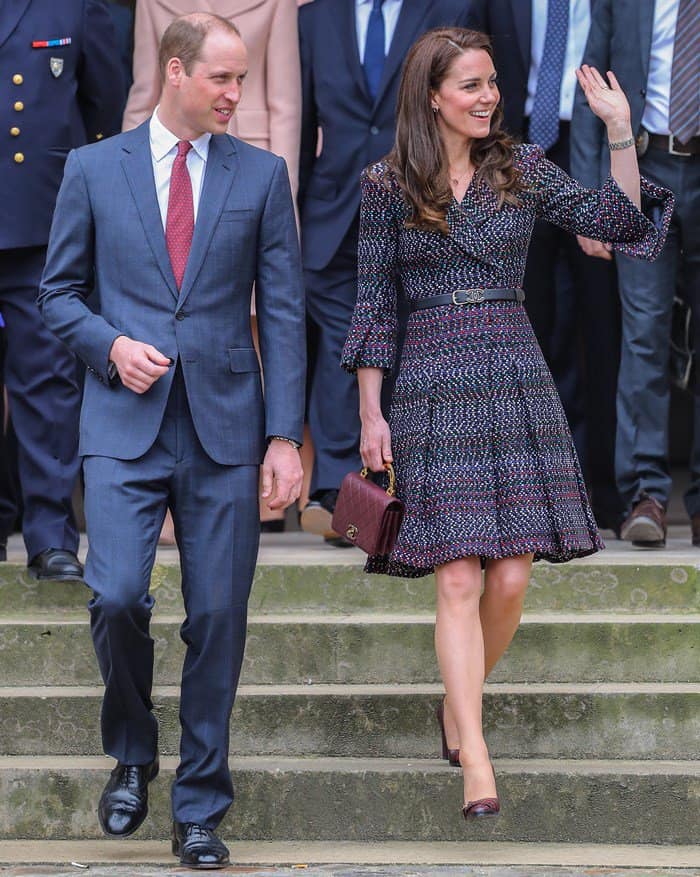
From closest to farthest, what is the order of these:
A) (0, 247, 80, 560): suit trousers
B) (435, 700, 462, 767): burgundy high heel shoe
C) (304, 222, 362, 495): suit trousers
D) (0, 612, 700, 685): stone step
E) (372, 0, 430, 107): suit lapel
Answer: (435, 700, 462, 767): burgundy high heel shoe, (0, 612, 700, 685): stone step, (0, 247, 80, 560): suit trousers, (372, 0, 430, 107): suit lapel, (304, 222, 362, 495): suit trousers

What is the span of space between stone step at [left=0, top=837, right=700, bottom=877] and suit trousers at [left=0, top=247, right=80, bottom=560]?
1.22 meters

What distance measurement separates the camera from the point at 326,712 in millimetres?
5004

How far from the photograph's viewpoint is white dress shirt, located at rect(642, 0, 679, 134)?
239 inches

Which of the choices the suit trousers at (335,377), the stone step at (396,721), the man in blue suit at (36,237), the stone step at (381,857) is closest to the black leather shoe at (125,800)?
the stone step at (381,857)

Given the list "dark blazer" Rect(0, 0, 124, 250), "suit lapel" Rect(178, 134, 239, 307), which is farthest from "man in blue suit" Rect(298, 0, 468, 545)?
"suit lapel" Rect(178, 134, 239, 307)

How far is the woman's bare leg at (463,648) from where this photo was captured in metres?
4.36

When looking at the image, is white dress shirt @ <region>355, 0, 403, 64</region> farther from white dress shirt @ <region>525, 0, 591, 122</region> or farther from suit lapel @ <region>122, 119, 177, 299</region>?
suit lapel @ <region>122, 119, 177, 299</region>

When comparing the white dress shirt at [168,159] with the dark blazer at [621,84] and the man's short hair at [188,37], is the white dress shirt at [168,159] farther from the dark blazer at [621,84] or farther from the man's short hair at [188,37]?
the dark blazer at [621,84]

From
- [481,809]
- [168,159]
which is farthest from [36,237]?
[481,809]

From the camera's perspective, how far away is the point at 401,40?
621 centimetres

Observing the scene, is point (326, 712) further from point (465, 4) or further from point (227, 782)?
point (465, 4)

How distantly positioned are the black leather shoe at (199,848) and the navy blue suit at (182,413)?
2 cm

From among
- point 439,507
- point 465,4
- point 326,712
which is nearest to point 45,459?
point 326,712

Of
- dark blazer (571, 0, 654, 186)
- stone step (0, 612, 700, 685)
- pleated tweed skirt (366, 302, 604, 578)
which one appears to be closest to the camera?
pleated tweed skirt (366, 302, 604, 578)
